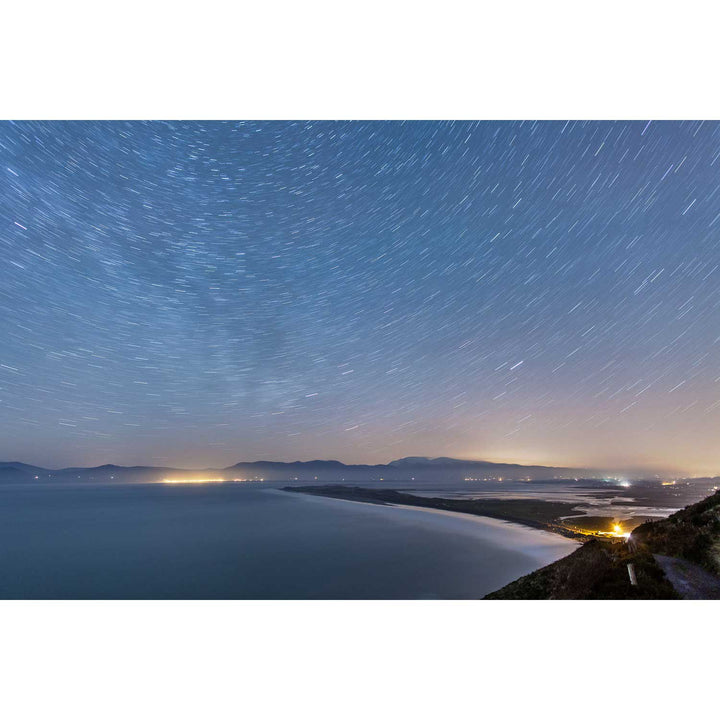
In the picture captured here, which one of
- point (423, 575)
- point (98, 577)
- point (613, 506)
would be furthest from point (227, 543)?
point (613, 506)

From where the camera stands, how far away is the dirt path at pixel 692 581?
3.83 meters

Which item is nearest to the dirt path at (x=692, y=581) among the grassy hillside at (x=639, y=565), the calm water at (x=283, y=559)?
the grassy hillside at (x=639, y=565)

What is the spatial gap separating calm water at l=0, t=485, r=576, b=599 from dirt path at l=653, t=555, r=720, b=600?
2.47m

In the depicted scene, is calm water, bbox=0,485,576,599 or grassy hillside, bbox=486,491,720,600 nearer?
grassy hillside, bbox=486,491,720,600

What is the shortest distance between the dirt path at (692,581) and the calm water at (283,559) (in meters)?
2.47

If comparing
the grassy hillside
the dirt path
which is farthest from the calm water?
the dirt path

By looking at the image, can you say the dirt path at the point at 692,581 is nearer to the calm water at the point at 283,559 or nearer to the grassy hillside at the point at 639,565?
the grassy hillside at the point at 639,565

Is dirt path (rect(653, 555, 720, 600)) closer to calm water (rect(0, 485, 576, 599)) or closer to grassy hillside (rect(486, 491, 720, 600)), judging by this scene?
grassy hillside (rect(486, 491, 720, 600))

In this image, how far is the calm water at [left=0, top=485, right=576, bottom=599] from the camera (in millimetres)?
6656
